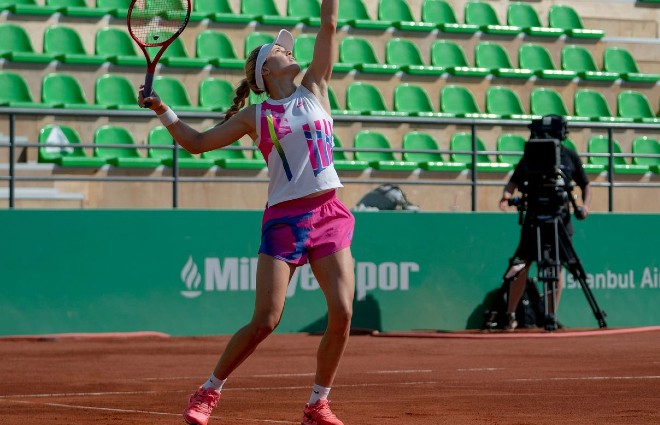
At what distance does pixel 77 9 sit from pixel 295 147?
43.2 feet

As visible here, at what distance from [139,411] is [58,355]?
4.58 m

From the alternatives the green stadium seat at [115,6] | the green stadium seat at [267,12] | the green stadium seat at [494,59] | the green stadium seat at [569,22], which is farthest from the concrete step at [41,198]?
Result: the green stadium seat at [569,22]

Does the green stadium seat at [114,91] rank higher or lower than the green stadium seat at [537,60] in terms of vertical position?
lower

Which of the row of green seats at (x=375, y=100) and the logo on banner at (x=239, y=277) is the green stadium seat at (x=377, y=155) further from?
the logo on banner at (x=239, y=277)

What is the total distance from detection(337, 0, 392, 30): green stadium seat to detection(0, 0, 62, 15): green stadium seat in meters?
4.47

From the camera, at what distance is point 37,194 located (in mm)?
16188

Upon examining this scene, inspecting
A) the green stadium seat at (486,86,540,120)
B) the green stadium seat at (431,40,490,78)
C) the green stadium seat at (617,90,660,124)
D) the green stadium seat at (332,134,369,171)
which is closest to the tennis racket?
the green stadium seat at (332,134,369,171)

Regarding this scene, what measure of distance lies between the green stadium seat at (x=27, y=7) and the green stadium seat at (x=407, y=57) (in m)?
5.11

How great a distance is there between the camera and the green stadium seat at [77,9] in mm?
19078

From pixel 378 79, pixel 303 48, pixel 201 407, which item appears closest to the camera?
pixel 201 407

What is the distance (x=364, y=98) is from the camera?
788 inches

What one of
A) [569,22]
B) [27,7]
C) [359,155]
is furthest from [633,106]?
[27,7]

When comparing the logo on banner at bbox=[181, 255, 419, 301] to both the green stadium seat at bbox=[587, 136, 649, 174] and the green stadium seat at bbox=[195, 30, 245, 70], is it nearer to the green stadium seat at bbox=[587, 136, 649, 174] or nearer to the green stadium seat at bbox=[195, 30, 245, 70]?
the green stadium seat at bbox=[195, 30, 245, 70]

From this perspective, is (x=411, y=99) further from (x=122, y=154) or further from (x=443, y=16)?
(x=122, y=154)
